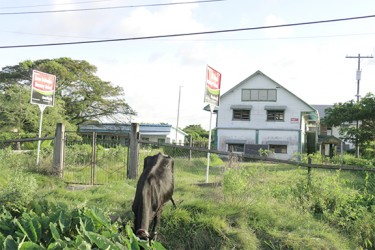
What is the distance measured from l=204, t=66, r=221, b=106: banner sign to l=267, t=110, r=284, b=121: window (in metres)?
21.7

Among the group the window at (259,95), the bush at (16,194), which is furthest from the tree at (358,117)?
the bush at (16,194)

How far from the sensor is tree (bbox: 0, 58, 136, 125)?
1305 inches

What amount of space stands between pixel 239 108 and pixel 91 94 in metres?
11.6

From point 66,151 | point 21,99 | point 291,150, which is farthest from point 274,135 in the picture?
point 66,151

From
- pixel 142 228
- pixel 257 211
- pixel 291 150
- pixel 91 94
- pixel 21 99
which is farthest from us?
pixel 91 94

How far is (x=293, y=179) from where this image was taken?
27.7 ft

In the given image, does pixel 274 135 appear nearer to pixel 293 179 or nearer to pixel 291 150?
pixel 291 150

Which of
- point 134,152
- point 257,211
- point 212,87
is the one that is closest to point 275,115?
point 212,87

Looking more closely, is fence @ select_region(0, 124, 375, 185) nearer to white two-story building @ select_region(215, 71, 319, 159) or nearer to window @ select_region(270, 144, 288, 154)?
white two-story building @ select_region(215, 71, 319, 159)

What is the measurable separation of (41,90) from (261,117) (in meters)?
22.6

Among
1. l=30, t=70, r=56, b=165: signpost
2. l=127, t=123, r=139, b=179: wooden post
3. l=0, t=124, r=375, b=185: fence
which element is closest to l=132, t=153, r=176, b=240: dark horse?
l=127, t=123, r=139, b=179: wooden post

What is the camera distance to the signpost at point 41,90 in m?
12.7

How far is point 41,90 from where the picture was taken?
13.0m

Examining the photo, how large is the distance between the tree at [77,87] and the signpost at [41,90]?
1948 centimetres
